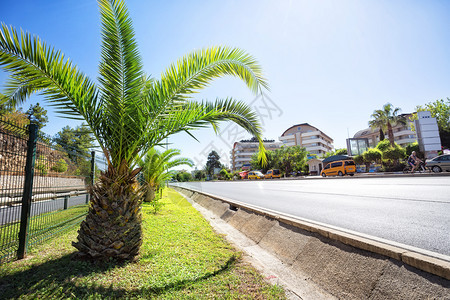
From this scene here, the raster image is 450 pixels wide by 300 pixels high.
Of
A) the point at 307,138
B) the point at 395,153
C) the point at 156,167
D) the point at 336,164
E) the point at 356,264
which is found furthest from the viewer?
the point at 307,138

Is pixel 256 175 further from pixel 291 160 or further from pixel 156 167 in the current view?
pixel 156 167

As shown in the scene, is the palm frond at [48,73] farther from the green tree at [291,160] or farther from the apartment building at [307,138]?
the apartment building at [307,138]

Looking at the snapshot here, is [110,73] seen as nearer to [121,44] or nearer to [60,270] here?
[121,44]

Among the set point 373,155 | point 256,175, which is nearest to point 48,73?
point 256,175

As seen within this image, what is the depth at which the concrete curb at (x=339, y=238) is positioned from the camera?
1.97 m

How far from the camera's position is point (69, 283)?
2.46 m

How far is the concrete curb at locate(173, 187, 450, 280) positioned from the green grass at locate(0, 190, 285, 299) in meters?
1.00

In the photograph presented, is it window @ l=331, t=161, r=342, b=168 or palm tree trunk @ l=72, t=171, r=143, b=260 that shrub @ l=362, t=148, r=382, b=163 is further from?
palm tree trunk @ l=72, t=171, r=143, b=260

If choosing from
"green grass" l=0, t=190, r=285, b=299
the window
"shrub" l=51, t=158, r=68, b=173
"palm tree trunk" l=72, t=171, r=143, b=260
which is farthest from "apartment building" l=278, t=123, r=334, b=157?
"palm tree trunk" l=72, t=171, r=143, b=260

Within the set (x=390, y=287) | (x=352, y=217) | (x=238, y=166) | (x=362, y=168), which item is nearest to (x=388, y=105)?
(x=362, y=168)

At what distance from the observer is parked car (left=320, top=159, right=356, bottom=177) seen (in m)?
26.7

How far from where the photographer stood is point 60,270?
2.78 meters

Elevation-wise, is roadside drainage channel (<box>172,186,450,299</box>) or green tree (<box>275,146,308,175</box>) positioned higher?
green tree (<box>275,146,308,175</box>)

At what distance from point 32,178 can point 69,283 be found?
1767mm
